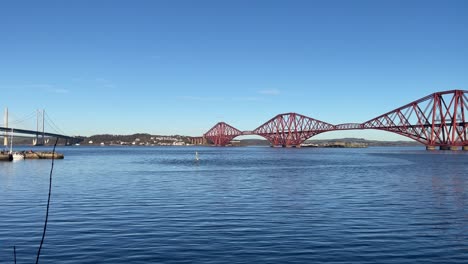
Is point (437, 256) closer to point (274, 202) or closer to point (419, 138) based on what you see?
point (274, 202)

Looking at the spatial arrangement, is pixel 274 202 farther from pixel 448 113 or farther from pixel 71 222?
pixel 448 113

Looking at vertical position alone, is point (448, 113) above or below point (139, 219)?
above

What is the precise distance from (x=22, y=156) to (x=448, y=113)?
123 m

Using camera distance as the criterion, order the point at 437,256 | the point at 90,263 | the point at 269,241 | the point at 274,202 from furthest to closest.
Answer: the point at 274,202 → the point at 269,241 → the point at 437,256 → the point at 90,263

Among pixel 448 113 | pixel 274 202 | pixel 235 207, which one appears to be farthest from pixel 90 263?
pixel 448 113

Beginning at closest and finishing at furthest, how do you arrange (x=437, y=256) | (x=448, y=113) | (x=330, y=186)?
1. (x=437, y=256)
2. (x=330, y=186)
3. (x=448, y=113)

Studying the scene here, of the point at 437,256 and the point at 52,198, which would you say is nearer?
the point at 437,256

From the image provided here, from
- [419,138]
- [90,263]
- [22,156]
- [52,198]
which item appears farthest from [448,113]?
[90,263]

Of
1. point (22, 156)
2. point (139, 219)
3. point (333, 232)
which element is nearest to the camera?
point (333, 232)

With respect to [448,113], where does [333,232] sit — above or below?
below

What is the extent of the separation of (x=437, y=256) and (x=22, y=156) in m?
77.9

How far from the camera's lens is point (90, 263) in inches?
483

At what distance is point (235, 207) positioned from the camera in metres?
22.9

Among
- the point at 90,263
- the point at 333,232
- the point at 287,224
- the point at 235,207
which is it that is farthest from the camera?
the point at 235,207
